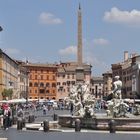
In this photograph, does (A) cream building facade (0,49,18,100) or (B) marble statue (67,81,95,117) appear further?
(A) cream building facade (0,49,18,100)

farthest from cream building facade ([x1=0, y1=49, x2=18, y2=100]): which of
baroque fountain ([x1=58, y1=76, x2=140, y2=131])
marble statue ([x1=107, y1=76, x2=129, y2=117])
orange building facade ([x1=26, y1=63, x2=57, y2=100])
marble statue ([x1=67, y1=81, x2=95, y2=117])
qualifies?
marble statue ([x1=107, y1=76, x2=129, y2=117])

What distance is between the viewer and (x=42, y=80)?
528ft

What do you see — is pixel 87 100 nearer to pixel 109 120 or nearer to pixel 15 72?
pixel 109 120

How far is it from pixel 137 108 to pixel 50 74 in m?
124

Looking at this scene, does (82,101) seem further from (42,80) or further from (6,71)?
(42,80)

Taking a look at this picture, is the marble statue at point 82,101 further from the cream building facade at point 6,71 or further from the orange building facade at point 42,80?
the orange building facade at point 42,80

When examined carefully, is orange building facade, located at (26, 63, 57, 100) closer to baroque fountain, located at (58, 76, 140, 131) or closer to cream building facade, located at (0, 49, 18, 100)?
cream building facade, located at (0, 49, 18, 100)

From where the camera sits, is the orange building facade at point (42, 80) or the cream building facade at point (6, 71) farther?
the orange building facade at point (42, 80)

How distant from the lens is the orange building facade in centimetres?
15750

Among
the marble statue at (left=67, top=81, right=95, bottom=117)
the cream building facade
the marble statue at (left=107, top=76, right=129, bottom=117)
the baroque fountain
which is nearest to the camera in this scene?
the baroque fountain

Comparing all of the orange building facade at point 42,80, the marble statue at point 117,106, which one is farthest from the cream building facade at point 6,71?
the marble statue at point 117,106

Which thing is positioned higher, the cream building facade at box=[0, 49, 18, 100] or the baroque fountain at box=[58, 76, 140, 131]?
the cream building facade at box=[0, 49, 18, 100]

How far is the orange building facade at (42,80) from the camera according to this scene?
158 meters

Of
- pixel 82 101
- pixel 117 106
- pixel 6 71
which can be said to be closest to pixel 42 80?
pixel 6 71
